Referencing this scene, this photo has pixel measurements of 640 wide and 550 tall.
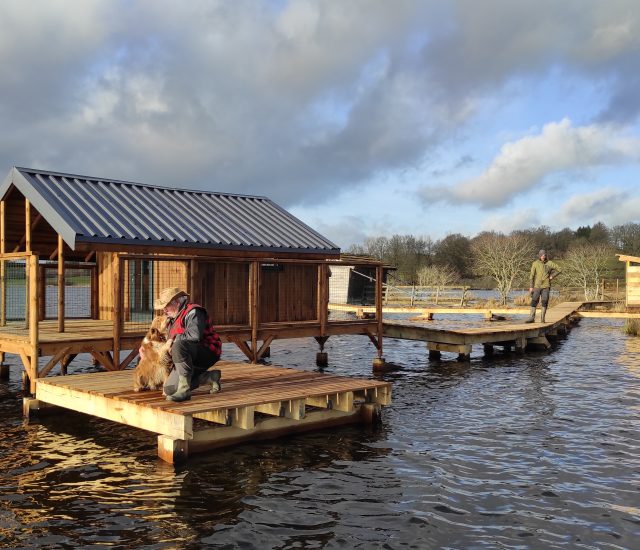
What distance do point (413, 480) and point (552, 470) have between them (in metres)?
2.25

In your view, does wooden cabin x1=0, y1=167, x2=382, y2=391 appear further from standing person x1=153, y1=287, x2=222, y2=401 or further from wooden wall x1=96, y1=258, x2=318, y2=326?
standing person x1=153, y1=287, x2=222, y2=401

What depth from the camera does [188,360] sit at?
33.1 feet

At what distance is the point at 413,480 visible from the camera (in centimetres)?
932

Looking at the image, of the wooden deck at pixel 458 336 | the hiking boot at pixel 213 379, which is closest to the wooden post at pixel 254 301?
the hiking boot at pixel 213 379

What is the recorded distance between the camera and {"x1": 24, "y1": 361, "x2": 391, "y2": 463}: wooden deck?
980cm

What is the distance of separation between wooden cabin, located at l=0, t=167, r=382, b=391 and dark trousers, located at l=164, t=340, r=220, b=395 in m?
4.34

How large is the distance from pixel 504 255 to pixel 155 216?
48866 mm

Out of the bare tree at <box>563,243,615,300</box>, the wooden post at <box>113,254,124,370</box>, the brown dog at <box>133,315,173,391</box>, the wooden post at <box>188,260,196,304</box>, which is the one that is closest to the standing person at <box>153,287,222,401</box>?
the brown dog at <box>133,315,173,391</box>

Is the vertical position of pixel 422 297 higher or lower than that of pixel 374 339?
higher

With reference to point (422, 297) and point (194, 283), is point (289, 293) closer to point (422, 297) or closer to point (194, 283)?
point (194, 283)

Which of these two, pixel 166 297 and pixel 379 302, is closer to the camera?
pixel 166 297

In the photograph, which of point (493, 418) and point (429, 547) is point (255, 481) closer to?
point (429, 547)

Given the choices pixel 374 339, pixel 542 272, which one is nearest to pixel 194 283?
pixel 374 339

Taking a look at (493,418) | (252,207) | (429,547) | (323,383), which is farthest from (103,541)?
(252,207)
